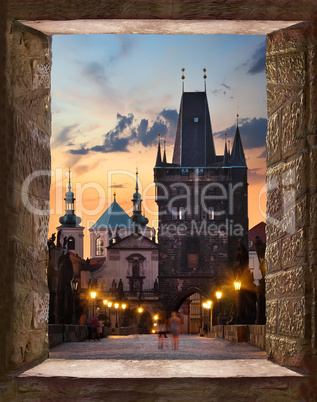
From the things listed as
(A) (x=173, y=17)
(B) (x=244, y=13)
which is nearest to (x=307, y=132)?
(B) (x=244, y=13)

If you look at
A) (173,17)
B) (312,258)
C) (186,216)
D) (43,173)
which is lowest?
(312,258)

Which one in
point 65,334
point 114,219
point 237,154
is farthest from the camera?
point 114,219

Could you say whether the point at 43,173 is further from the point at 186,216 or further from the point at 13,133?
the point at 186,216

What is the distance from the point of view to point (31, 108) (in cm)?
381

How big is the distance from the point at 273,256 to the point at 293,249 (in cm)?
38

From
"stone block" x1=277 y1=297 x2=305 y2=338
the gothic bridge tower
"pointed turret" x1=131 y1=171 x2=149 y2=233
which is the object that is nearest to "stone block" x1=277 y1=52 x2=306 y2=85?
"stone block" x1=277 y1=297 x2=305 y2=338

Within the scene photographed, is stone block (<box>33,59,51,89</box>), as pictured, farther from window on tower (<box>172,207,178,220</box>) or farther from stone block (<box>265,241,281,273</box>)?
window on tower (<box>172,207,178,220</box>)

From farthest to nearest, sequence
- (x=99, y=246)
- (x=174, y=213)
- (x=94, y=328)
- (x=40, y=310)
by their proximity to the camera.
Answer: (x=99, y=246) < (x=174, y=213) < (x=94, y=328) < (x=40, y=310)

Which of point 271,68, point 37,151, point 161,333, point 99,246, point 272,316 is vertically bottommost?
point 161,333

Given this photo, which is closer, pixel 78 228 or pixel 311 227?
pixel 311 227

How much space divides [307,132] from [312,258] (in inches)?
27.4

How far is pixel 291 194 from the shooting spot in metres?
3.65

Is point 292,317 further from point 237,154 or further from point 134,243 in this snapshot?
point 134,243

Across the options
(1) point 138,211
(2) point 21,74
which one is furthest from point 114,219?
(2) point 21,74
